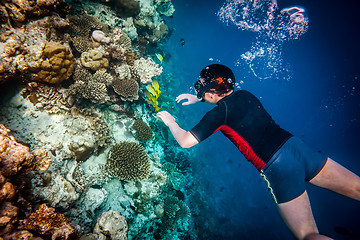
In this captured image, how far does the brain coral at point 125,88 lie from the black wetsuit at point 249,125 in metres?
2.89

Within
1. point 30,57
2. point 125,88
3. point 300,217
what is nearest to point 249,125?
point 300,217

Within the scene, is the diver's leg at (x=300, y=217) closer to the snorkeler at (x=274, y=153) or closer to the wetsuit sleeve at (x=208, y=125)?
the snorkeler at (x=274, y=153)

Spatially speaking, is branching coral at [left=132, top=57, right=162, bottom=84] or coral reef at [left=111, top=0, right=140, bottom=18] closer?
branching coral at [left=132, top=57, right=162, bottom=84]

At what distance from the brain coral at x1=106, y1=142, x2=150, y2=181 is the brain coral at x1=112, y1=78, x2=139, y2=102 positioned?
60.7 inches

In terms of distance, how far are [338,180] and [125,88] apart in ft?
19.2

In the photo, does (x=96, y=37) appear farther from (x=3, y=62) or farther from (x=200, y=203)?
(x=200, y=203)

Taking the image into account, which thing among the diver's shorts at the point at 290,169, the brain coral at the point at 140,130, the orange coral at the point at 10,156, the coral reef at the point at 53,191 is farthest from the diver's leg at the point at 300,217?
the orange coral at the point at 10,156

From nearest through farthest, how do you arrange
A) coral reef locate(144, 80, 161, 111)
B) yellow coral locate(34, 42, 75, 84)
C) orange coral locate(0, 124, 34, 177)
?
orange coral locate(0, 124, 34, 177)
yellow coral locate(34, 42, 75, 84)
coral reef locate(144, 80, 161, 111)

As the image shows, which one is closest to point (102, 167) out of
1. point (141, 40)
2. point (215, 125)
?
point (215, 125)

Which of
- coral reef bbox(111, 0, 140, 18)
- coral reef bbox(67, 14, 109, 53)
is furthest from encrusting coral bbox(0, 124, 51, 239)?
coral reef bbox(111, 0, 140, 18)

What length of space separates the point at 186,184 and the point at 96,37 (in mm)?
9368

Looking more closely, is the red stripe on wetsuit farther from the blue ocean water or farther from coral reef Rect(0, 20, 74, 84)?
the blue ocean water

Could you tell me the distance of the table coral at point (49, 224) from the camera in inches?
83.9

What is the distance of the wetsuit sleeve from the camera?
2930 mm
